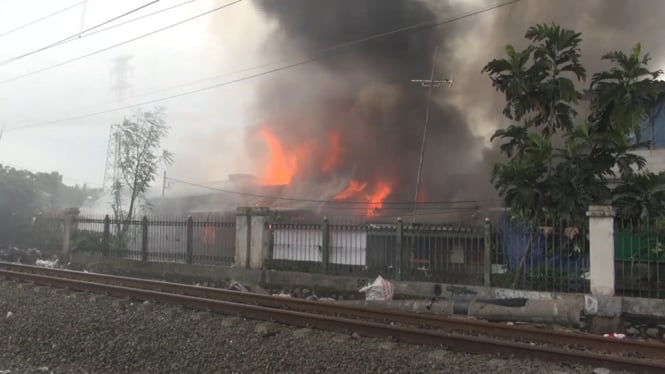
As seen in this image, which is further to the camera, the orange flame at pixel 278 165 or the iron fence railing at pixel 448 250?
the orange flame at pixel 278 165

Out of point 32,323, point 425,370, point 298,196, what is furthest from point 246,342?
point 298,196

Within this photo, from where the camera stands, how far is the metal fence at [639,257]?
30.3 feet

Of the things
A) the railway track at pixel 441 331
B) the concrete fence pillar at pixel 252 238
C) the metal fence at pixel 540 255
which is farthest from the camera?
the concrete fence pillar at pixel 252 238

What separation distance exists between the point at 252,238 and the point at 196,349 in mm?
7038

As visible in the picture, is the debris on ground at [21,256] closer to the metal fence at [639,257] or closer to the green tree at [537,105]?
the green tree at [537,105]

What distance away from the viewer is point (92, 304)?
30.0ft

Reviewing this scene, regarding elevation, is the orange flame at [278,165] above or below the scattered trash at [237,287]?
above

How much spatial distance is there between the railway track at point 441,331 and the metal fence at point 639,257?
10.5 feet

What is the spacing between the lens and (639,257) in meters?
9.41

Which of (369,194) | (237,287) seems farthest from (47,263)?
(369,194)

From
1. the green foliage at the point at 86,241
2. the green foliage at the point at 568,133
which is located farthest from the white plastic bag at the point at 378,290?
the green foliage at the point at 86,241

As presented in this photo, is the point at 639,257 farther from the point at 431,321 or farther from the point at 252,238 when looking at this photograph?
the point at 252,238

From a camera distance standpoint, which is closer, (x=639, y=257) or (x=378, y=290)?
(x=639, y=257)

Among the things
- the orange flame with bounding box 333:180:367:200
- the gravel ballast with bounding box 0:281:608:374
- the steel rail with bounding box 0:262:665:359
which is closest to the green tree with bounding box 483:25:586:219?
the steel rail with bounding box 0:262:665:359
